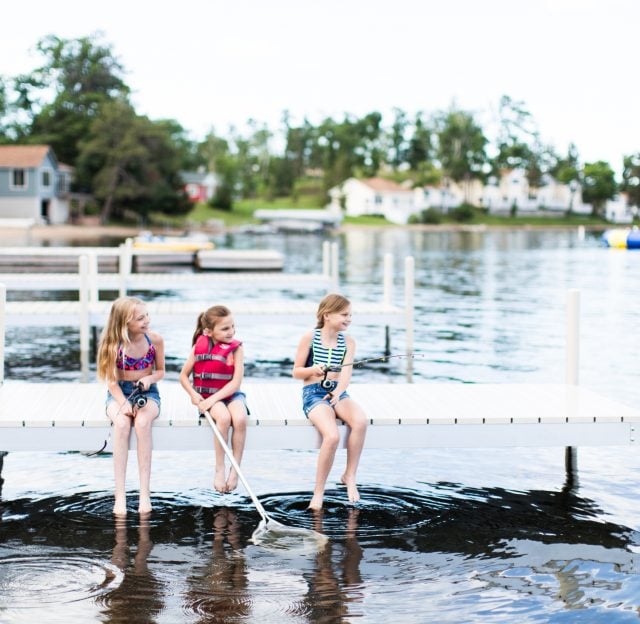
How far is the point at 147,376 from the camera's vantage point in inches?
296

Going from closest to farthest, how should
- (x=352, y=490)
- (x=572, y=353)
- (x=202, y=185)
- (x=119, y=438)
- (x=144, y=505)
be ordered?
(x=119, y=438) < (x=144, y=505) < (x=352, y=490) < (x=572, y=353) < (x=202, y=185)

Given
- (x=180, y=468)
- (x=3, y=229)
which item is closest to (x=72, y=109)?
(x=3, y=229)

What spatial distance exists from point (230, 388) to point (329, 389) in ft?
2.50

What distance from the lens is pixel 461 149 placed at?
410 ft

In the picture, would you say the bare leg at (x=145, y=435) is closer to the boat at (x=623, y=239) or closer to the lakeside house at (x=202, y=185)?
the boat at (x=623, y=239)

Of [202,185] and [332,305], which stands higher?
[202,185]

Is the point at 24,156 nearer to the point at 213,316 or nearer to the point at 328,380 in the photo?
the point at 213,316

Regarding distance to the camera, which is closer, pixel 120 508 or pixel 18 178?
pixel 120 508

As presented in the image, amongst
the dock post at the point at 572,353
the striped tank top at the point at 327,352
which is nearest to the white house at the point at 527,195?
the dock post at the point at 572,353

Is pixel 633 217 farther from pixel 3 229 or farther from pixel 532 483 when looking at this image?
pixel 532 483

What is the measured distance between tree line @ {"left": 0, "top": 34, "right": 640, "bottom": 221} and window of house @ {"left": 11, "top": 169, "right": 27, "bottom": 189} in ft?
15.2

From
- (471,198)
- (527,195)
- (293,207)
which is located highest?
(527,195)

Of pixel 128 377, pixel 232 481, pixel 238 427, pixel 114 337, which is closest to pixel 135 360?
pixel 128 377

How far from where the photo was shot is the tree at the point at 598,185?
137625 millimetres
